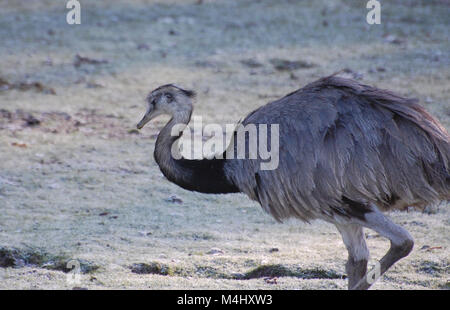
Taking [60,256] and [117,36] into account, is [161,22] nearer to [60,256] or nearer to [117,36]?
[117,36]

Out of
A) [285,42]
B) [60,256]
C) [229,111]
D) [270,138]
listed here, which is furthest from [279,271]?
[285,42]

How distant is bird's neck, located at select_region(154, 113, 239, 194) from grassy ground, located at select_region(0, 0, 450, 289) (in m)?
0.54

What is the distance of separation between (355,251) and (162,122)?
12.8 feet

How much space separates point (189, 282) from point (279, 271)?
639 mm

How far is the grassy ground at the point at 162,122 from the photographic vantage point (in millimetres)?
5164

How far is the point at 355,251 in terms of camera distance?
4.84m

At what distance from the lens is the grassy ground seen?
516cm

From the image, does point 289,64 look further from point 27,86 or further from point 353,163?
point 353,163

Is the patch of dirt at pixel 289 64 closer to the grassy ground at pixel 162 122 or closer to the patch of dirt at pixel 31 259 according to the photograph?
the grassy ground at pixel 162 122

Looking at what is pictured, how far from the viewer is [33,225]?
5824 mm

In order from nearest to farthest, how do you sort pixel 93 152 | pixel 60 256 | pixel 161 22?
pixel 60 256 < pixel 93 152 < pixel 161 22

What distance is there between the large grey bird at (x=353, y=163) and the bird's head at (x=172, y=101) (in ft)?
2.29

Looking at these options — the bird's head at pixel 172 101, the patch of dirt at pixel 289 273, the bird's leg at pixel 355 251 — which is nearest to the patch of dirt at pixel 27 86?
the bird's head at pixel 172 101
